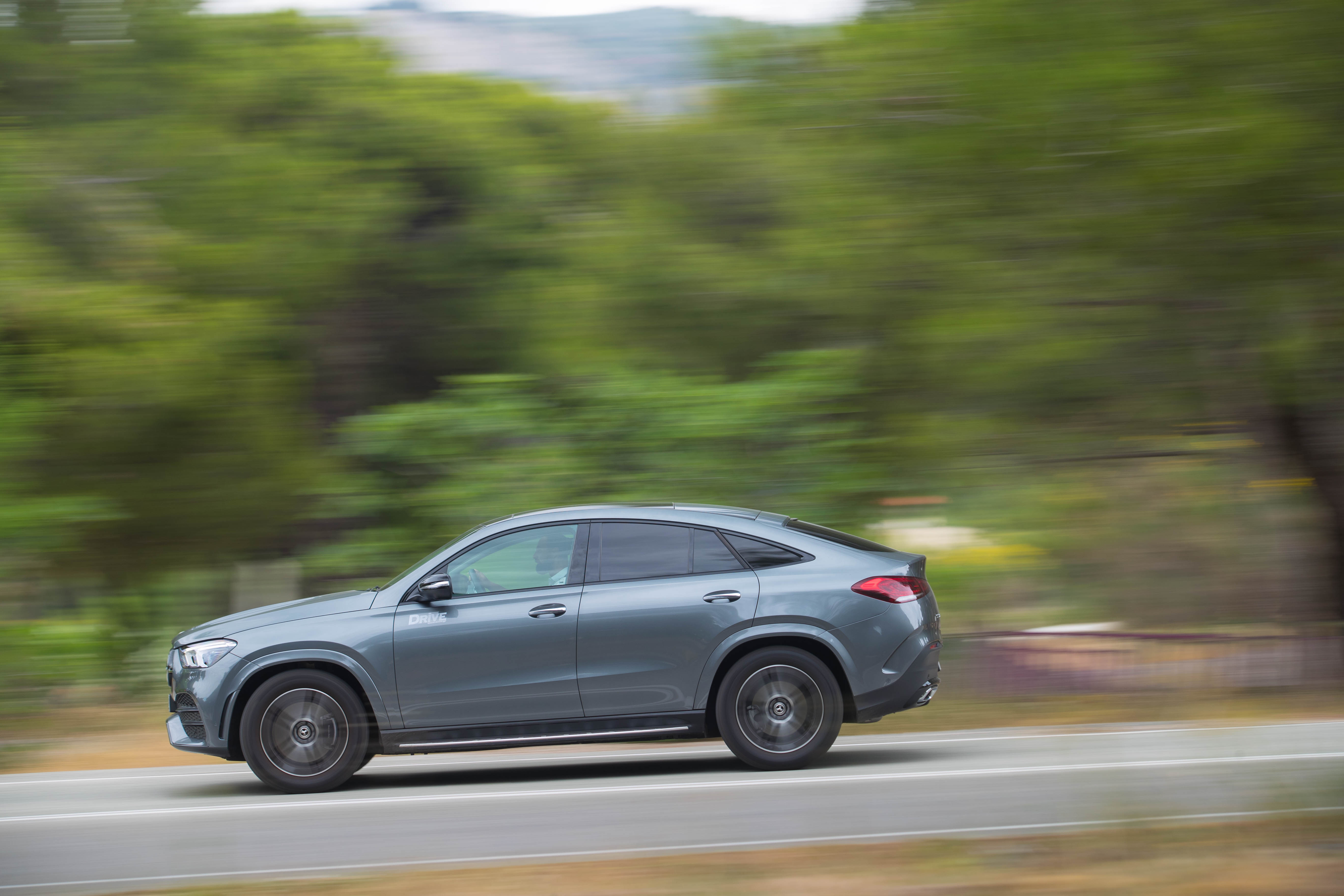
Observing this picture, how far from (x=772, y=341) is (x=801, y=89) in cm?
231

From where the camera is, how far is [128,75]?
13.0 metres

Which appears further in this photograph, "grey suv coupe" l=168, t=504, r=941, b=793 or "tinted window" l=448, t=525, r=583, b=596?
"tinted window" l=448, t=525, r=583, b=596

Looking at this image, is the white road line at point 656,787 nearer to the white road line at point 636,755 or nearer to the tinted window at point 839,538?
the white road line at point 636,755

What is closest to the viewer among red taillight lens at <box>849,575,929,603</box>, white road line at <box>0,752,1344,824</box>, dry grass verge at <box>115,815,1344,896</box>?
dry grass verge at <box>115,815,1344,896</box>

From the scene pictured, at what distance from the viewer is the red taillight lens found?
24.4 feet

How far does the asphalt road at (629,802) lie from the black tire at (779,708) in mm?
153

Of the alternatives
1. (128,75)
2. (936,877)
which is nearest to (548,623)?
(936,877)

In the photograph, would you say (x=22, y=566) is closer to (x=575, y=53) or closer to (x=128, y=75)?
(x=128, y=75)

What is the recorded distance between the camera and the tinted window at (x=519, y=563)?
7531 millimetres

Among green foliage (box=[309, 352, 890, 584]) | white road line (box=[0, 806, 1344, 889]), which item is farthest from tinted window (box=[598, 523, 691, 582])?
green foliage (box=[309, 352, 890, 584])

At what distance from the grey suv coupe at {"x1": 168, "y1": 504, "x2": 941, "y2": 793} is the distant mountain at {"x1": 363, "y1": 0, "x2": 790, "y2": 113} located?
6679mm

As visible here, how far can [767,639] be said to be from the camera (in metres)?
7.39

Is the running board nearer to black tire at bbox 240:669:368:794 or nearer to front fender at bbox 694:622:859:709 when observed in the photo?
front fender at bbox 694:622:859:709

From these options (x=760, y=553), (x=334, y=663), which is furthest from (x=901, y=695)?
(x=334, y=663)
